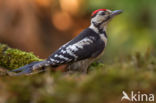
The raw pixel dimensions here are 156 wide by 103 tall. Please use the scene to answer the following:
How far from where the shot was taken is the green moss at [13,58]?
10.3ft

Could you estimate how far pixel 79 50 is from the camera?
309cm

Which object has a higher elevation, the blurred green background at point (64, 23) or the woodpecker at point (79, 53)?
the blurred green background at point (64, 23)

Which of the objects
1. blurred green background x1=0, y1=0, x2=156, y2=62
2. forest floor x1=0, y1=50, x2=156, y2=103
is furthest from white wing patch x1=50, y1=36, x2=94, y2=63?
blurred green background x1=0, y1=0, x2=156, y2=62

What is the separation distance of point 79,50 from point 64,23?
7445 mm

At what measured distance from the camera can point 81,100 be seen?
53.7 inches

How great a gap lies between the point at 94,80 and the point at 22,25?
25.4 ft

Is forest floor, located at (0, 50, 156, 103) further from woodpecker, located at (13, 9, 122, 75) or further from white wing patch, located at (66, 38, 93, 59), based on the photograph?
white wing patch, located at (66, 38, 93, 59)

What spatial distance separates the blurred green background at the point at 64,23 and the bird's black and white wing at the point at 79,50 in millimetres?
3764

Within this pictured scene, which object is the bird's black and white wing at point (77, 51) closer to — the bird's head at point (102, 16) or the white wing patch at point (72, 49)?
the white wing patch at point (72, 49)

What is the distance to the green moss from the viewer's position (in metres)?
3.13

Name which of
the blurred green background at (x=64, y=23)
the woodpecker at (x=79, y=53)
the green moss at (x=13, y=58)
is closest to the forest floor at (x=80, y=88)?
the woodpecker at (x=79, y=53)

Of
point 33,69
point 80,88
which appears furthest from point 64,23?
point 80,88

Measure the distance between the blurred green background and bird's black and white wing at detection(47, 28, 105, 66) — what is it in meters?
3.76

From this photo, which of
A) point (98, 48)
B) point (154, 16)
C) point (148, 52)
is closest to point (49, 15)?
point (154, 16)
